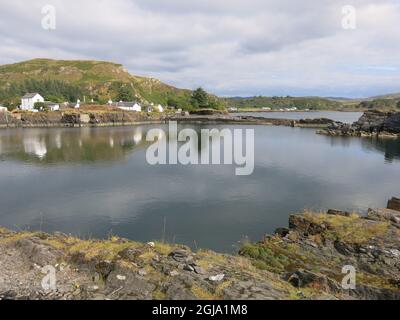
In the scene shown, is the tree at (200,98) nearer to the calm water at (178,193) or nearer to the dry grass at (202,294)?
the calm water at (178,193)

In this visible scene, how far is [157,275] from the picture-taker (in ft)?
37.5

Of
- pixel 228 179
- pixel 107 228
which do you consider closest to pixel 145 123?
pixel 228 179

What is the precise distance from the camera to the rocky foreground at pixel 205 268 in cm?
1044

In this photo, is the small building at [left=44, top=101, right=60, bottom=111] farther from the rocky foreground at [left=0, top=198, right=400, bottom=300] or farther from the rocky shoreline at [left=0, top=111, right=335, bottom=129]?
the rocky foreground at [left=0, top=198, right=400, bottom=300]

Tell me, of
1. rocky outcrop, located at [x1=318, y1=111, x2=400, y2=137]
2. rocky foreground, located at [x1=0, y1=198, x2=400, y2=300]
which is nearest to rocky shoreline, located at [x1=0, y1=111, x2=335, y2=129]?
rocky outcrop, located at [x1=318, y1=111, x2=400, y2=137]

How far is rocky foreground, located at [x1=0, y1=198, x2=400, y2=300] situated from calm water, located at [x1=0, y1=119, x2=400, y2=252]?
551 centimetres

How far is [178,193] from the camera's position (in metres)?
31.8

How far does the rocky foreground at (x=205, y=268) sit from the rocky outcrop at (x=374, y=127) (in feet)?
278

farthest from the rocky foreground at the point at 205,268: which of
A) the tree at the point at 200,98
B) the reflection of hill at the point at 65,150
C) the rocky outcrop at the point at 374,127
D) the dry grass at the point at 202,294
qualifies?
the tree at the point at 200,98

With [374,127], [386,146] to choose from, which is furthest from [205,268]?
[374,127]

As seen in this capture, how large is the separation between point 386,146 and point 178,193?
59.3m

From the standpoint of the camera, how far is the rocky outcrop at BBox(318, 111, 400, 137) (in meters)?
93.6

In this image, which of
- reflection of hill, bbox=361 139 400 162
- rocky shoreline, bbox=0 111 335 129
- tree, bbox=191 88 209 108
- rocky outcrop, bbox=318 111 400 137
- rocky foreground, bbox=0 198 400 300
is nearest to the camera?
rocky foreground, bbox=0 198 400 300
